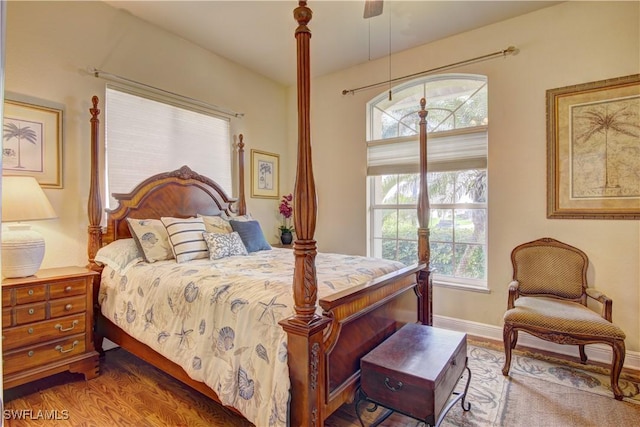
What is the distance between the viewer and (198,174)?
3.70 metres

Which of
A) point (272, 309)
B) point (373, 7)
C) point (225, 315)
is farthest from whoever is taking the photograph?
point (373, 7)

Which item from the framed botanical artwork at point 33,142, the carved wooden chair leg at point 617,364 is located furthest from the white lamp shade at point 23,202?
the carved wooden chair leg at point 617,364

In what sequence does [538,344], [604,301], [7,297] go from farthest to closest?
[538,344]
[604,301]
[7,297]

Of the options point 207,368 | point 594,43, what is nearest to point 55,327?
point 207,368

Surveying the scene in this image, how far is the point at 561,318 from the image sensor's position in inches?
95.5

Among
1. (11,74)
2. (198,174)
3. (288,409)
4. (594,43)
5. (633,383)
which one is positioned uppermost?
(594,43)

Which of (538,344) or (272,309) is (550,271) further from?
(272,309)

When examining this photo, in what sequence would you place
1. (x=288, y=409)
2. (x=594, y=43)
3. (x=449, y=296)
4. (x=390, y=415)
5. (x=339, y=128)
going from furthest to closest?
(x=339, y=128) → (x=449, y=296) → (x=594, y=43) → (x=390, y=415) → (x=288, y=409)

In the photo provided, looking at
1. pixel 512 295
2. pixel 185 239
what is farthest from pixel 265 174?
pixel 512 295

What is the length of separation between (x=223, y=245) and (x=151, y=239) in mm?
577

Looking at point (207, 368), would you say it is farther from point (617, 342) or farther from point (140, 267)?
point (617, 342)

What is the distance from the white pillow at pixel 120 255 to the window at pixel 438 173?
2.59m

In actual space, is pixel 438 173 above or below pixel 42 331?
above

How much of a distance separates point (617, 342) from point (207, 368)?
264 centimetres
